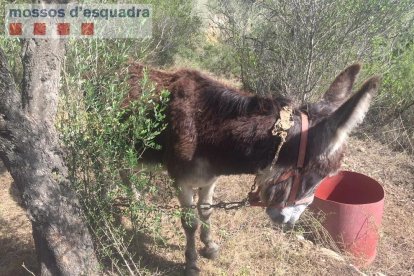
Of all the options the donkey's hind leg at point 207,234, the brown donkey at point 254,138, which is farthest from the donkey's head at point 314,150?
the donkey's hind leg at point 207,234

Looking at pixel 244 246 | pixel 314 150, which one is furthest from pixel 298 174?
pixel 244 246

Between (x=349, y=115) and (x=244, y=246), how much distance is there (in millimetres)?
1905

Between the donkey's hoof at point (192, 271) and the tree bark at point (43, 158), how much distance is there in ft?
2.93

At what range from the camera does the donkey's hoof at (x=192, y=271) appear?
122 inches

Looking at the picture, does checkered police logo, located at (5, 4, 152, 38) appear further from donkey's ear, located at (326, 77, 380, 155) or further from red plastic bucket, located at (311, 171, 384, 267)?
red plastic bucket, located at (311, 171, 384, 267)

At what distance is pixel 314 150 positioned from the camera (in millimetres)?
2201

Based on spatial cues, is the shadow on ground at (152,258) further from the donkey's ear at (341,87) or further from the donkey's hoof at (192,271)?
the donkey's ear at (341,87)

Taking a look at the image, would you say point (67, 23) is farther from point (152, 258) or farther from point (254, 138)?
point (152, 258)

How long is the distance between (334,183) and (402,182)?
57.8 inches

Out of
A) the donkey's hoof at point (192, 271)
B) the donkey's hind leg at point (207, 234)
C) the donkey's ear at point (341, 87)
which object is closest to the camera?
the donkey's ear at point (341, 87)

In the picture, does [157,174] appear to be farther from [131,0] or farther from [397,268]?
[131,0]

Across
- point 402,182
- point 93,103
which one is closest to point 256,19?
point 402,182

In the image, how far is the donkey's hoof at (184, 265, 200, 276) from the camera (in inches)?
122

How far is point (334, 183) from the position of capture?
13.5 ft
